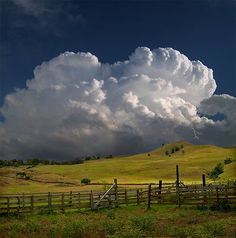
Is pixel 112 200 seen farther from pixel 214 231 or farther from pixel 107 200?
pixel 214 231

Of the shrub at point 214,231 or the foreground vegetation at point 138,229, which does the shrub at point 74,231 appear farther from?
the shrub at point 214,231

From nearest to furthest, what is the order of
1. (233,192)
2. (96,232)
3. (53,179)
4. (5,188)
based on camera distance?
1. (96,232)
2. (233,192)
3. (5,188)
4. (53,179)

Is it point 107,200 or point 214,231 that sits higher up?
point 107,200

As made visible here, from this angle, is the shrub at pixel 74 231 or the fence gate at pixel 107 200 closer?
the shrub at pixel 74 231

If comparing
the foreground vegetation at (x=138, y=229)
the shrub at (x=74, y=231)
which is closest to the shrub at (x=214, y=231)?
the foreground vegetation at (x=138, y=229)

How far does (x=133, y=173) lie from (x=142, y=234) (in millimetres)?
122001

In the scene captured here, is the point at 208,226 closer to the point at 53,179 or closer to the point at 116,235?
the point at 116,235

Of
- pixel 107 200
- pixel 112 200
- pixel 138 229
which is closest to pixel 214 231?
pixel 138 229

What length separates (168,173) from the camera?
419 feet

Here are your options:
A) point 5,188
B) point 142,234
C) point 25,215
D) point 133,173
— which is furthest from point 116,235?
point 133,173

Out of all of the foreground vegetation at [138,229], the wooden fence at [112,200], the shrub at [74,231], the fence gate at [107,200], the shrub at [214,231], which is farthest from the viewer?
the fence gate at [107,200]

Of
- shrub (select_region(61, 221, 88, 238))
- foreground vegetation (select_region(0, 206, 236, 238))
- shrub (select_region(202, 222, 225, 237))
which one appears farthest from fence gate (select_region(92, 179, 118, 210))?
shrub (select_region(202, 222, 225, 237))

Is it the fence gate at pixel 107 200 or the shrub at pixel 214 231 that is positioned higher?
the fence gate at pixel 107 200

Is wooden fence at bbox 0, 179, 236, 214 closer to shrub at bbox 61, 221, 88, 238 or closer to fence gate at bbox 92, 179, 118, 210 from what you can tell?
fence gate at bbox 92, 179, 118, 210
